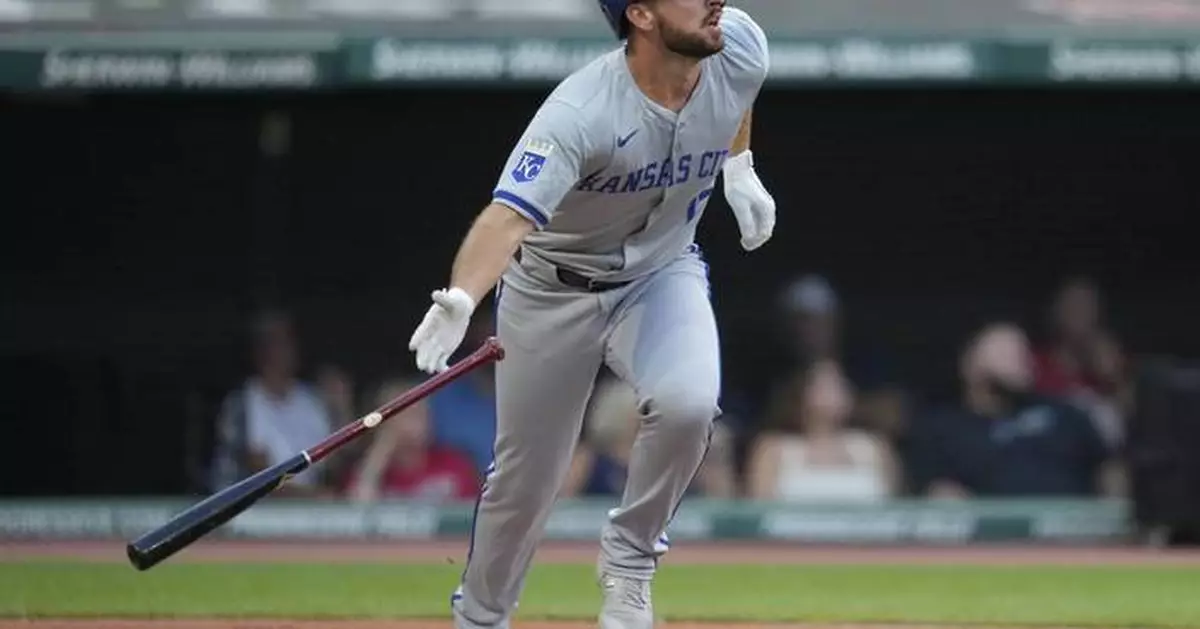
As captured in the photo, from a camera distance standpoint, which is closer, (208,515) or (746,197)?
(208,515)

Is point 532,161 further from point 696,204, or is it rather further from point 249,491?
point 249,491

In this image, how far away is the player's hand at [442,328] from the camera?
5133 millimetres

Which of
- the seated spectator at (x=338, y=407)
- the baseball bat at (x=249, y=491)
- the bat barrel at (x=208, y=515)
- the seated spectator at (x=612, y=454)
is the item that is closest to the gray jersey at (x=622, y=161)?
the baseball bat at (x=249, y=491)

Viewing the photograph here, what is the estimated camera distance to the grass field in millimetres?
7887

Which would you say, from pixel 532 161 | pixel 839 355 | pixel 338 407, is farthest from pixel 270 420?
pixel 532 161

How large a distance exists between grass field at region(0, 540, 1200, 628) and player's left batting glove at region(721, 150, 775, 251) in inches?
76.6

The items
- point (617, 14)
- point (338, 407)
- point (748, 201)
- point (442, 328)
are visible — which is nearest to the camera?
point (442, 328)

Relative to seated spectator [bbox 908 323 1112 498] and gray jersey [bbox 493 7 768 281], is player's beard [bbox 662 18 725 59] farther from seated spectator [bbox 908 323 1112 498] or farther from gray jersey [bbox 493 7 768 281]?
seated spectator [bbox 908 323 1112 498]

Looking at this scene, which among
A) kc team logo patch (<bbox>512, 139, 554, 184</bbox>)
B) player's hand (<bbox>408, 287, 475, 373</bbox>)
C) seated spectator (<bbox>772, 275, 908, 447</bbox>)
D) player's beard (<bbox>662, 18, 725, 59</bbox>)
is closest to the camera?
player's hand (<bbox>408, 287, 475, 373</bbox>)

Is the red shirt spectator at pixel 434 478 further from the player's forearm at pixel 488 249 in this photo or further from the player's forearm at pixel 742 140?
the player's forearm at pixel 488 249

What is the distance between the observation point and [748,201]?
20.0ft

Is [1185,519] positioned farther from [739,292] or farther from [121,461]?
[121,461]

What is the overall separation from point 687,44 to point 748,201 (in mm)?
727

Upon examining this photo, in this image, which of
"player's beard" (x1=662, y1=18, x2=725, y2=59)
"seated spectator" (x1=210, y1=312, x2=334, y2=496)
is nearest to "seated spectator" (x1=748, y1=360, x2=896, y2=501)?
"seated spectator" (x1=210, y1=312, x2=334, y2=496)
